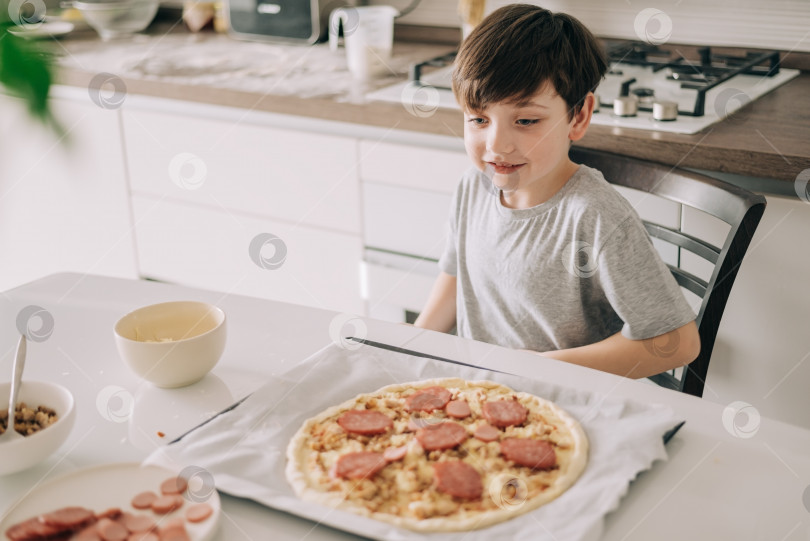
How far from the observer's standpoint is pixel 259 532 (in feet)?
2.26

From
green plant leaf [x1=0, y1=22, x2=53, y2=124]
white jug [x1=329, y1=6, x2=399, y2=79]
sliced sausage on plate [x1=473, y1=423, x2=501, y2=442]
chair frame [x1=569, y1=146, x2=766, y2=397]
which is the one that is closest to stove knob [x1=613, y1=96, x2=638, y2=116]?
chair frame [x1=569, y1=146, x2=766, y2=397]

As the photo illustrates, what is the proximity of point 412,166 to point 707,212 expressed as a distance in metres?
0.75

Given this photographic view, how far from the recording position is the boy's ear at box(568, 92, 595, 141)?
1.19 metres

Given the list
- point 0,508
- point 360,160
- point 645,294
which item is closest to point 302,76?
point 360,160

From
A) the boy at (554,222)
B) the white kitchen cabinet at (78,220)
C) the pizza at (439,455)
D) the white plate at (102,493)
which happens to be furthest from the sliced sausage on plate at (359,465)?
the white kitchen cabinet at (78,220)

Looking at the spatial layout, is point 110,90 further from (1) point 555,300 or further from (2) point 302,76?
(1) point 555,300

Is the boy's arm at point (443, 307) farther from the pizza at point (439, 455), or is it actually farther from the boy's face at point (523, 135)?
the pizza at point (439, 455)

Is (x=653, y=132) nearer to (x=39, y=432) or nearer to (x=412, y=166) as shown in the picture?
(x=412, y=166)

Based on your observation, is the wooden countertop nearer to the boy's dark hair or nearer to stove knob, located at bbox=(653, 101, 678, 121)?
stove knob, located at bbox=(653, 101, 678, 121)

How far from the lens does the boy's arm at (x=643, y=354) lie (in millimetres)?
1125

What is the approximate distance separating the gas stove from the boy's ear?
346 millimetres

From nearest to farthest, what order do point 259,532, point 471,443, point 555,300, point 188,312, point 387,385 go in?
point 259,532 < point 471,443 < point 387,385 < point 188,312 < point 555,300

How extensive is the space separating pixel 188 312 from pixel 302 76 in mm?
1177

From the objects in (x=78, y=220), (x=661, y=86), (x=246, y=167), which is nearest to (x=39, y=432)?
(x=246, y=167)
